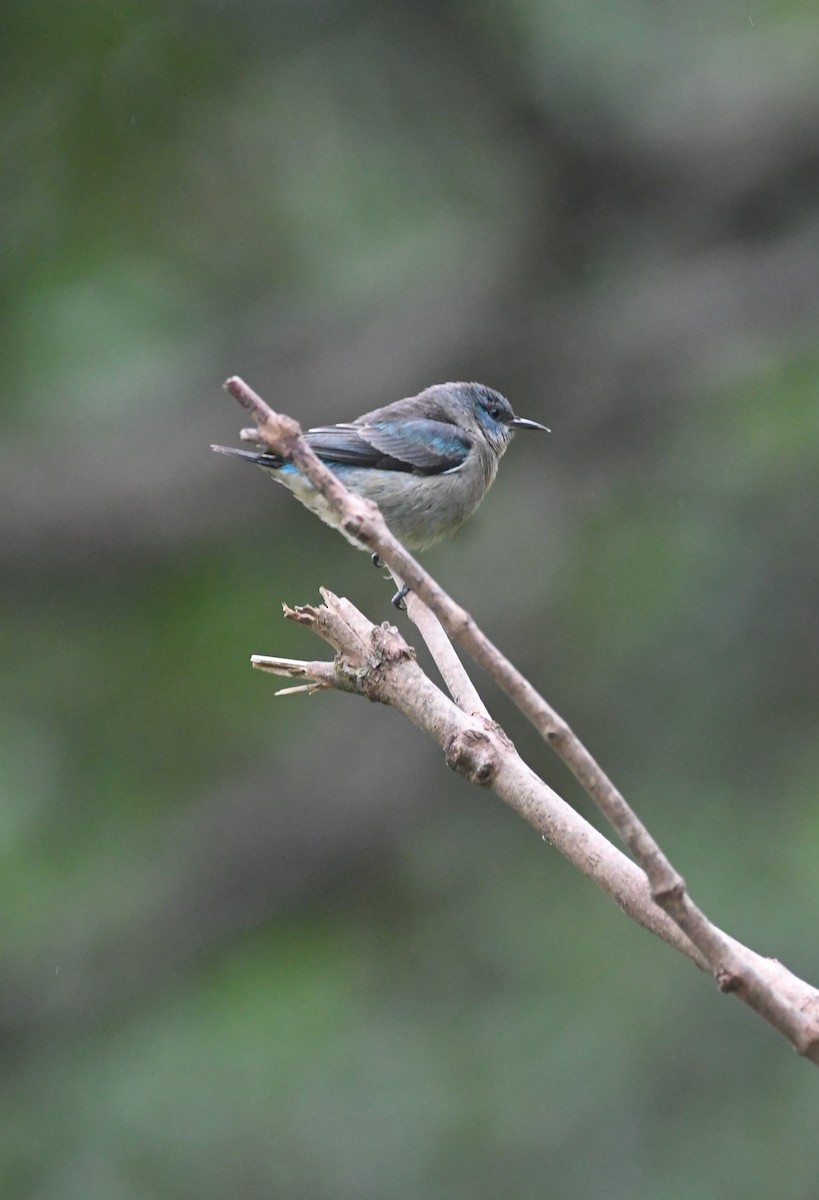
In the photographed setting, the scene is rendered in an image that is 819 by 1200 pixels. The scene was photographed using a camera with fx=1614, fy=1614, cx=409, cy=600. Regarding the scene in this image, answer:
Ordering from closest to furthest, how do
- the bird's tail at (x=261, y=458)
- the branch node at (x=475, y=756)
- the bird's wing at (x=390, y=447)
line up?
the branch node at (x=475, y=756) → the bird's tail at (x=261, y=458) → the bird's wing at (x=390, y=447)

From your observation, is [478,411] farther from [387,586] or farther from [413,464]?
[387,586]

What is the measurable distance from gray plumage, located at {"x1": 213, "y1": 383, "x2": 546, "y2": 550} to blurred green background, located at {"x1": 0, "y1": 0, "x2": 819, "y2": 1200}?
223 centimetres

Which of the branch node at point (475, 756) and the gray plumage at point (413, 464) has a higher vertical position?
the gray plumage at point (413, 464)

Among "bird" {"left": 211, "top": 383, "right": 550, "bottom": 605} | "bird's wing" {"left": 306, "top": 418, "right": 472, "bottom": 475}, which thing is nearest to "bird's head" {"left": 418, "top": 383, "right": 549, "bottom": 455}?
"bird" {"left": 211, "top": 383, "right": 550, "bottom": 605}

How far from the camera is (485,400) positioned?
6.94 metres

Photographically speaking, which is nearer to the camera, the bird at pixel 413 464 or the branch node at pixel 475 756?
the branch node at pixel 475 756

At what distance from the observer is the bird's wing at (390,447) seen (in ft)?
20.4

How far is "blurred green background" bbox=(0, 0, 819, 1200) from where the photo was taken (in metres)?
8.51

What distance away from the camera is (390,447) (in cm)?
626

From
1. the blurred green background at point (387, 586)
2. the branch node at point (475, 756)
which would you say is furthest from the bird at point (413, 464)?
the branch node at point (475, 756)

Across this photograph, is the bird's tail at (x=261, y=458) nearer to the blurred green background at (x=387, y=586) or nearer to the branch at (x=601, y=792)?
the branch at (x=601, y=792)

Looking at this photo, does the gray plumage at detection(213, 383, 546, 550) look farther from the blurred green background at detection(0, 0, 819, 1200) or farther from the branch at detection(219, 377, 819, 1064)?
the branch at detection(219, 377, 819, 1064)

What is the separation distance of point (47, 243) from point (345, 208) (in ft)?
6.45

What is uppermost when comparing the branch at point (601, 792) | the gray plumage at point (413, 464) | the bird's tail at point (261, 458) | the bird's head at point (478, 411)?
the bird's head at point (478, 411)
